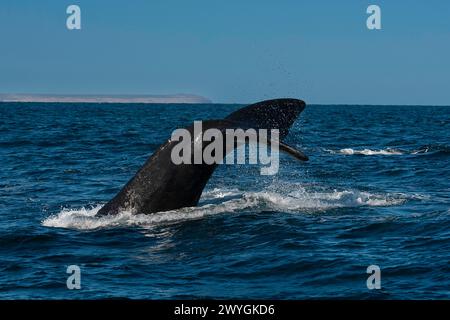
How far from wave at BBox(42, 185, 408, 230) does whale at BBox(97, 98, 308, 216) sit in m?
0.20

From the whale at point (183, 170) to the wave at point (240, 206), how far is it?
0.20 metres

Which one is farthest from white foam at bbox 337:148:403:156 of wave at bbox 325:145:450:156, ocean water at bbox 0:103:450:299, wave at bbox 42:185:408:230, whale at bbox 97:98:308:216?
whale at bbox 97:98:308:216

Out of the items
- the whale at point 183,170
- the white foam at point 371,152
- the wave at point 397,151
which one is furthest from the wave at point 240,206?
the wave at point 397,151

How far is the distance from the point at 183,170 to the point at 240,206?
2898 mm

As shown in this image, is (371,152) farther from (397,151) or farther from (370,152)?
(397,151)

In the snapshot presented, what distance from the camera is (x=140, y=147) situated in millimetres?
33375

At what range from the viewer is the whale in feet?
39.8

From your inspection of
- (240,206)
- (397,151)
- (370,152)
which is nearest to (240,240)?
(240,206)

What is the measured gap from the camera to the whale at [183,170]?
39.8ft

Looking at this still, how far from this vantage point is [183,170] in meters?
12.2

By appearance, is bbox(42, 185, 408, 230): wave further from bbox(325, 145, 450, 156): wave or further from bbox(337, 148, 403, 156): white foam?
bbox(325, 145, 450, 156): wave

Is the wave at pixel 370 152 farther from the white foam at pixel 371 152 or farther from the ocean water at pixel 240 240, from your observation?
the ocean water at pixel 240 240
